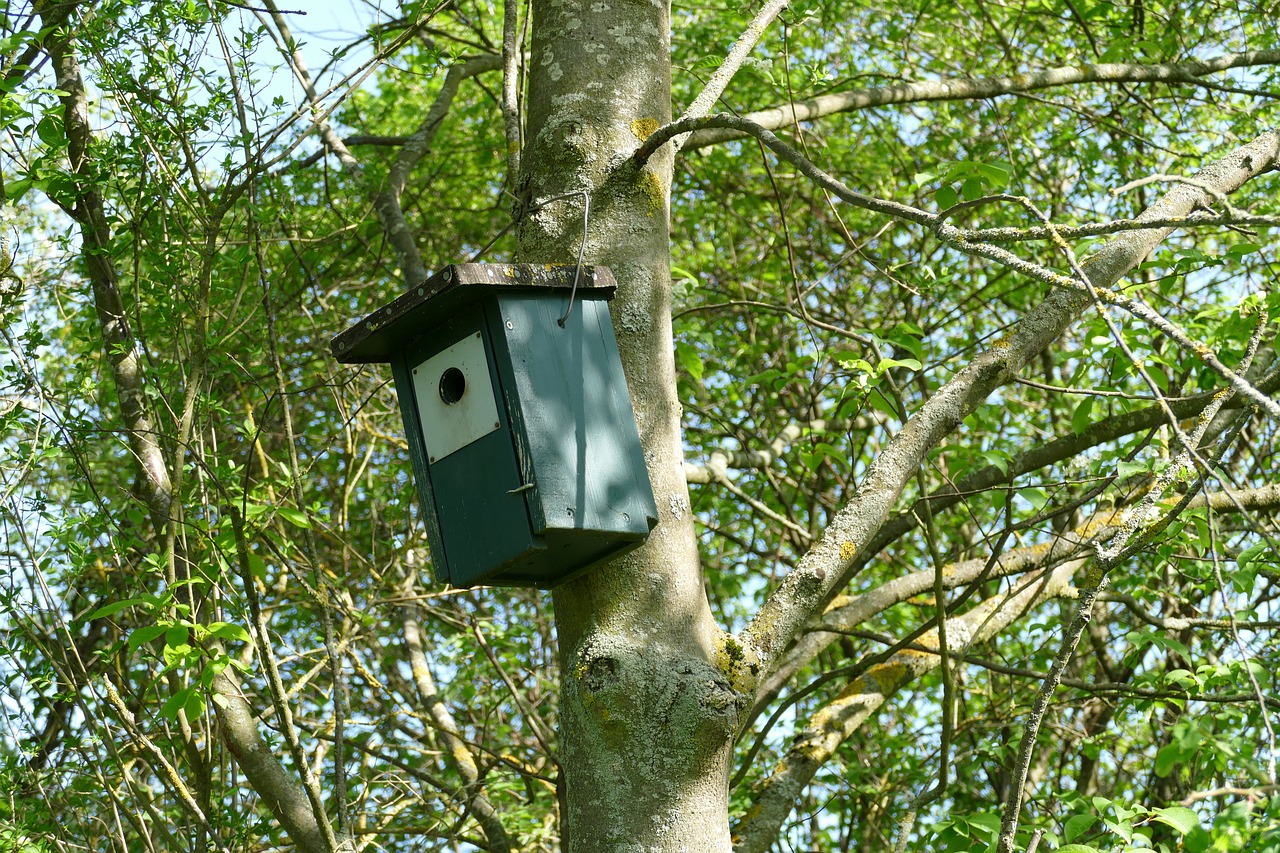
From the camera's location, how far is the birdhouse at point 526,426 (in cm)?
197

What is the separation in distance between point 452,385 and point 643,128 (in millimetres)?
593

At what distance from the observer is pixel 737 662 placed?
191 centimetres

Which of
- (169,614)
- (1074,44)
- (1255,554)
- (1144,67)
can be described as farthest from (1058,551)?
(1074,44)

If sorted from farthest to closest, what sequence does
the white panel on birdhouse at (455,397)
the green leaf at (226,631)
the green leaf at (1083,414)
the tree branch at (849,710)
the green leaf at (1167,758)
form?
the green leaf at (1083,414) < the tree branch at (849,710) < the green leaf at (1167,758) < the green leaf at (226,631) < the white panel on birdhouse at (455,397)

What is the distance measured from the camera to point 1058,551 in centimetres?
331

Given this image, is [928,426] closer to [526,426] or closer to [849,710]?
[526,426]

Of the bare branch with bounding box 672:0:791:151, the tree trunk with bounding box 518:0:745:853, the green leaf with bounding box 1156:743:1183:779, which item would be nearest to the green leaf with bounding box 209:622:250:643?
the tree trunk with bounding box 518:0:745:853

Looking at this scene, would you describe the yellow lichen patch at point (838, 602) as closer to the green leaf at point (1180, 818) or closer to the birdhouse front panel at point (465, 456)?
the green leaf at point (1180, 818)

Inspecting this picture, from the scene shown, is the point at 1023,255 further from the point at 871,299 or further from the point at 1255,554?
the point at 1255,554

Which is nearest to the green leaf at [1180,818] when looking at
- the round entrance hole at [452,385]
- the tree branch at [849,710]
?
the tree branch at [849,710]

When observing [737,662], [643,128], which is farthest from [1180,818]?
[643,128]

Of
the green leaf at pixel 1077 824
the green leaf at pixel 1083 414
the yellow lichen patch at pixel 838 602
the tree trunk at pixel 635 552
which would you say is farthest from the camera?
the yellow lichen patch at pixel 838 602

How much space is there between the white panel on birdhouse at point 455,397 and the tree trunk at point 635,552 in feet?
0.73

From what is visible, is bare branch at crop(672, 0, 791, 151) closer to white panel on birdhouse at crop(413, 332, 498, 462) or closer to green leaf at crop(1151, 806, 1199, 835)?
white panel on birdhouse at crop(413, 332, 498, 462)
